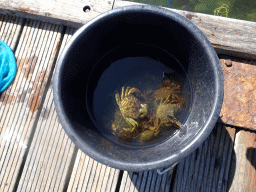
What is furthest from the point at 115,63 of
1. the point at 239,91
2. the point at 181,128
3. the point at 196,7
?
the point at 196,7

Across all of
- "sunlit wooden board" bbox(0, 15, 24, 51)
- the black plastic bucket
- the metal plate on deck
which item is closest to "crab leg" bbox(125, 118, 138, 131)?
the black plastic bucket

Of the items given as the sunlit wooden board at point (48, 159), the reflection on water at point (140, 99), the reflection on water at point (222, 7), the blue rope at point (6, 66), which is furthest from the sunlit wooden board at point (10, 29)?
the reflection on water at point (222, 7)

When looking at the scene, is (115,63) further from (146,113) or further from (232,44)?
(232,44)

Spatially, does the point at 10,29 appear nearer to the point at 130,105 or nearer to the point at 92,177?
the point at 130,105

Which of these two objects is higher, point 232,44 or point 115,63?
point 232,44

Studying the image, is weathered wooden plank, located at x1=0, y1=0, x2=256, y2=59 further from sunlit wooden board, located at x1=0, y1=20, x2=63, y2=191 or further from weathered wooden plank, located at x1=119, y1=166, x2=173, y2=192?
weathered wooden plank, located at x1=119, y1=166, x2=173, y2=192

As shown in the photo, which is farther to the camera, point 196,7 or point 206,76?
point 196,7

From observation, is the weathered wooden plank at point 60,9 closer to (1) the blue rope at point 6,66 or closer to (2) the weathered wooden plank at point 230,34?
(1) the blue rope at point 6,66
